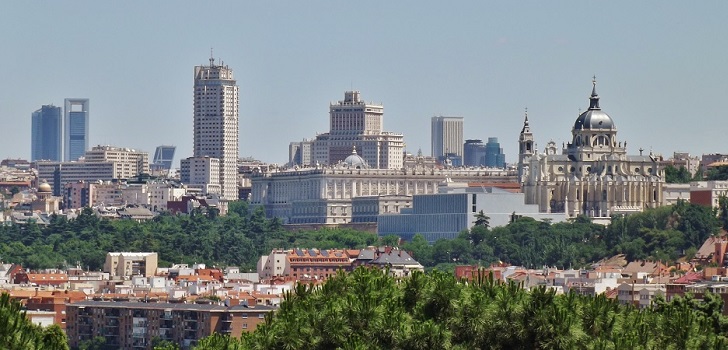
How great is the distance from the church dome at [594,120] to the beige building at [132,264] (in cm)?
3500

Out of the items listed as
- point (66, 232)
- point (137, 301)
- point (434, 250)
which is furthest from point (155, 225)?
point (137, 301)

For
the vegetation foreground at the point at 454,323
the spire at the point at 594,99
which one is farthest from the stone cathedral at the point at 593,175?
the vegetation foreground at the point at 454,323

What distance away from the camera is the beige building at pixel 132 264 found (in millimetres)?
140125

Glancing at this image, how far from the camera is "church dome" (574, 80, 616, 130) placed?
16750 cm

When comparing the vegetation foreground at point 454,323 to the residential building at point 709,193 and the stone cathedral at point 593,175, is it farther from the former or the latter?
the stone cathedral at point 593,175

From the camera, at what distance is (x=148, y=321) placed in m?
101

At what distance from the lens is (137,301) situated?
354 ft

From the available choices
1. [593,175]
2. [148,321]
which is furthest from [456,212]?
[148,321]

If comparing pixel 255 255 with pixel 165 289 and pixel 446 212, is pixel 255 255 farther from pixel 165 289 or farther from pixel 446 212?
pixel 165 289

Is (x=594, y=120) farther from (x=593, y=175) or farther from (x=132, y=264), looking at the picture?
(x=132, y=264)

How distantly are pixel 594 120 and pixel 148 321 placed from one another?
70.5m

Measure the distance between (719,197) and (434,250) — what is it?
16.0 m

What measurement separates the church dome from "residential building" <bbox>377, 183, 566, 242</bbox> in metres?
5.91

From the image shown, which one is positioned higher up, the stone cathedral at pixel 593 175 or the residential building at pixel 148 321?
the stone cathedral at pixel 593 175
